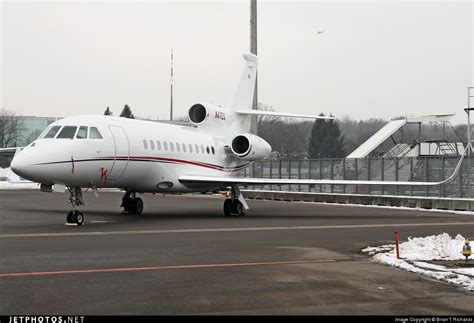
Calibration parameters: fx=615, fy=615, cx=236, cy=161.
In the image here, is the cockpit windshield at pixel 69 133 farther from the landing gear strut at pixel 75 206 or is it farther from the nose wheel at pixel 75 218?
the nose wheel at pixel 75 218

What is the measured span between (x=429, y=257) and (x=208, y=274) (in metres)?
4.18

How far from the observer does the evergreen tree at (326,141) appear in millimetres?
95250

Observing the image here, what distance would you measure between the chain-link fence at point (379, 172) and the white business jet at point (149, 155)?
6.44 metres

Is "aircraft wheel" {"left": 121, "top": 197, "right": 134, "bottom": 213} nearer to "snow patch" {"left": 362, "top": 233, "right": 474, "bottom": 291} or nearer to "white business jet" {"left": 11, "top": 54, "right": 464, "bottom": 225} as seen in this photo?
"white business jet" {"left": 11, "top": 54, "right": 464, "bottom": 225}

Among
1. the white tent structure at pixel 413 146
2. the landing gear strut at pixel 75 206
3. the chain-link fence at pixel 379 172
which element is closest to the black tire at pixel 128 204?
the landing gear strut at pixel 75 206

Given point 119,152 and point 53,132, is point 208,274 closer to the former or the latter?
point 53,132

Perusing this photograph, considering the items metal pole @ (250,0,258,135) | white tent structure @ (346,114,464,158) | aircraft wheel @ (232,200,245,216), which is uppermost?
metal pole @ (250,0,258,135)

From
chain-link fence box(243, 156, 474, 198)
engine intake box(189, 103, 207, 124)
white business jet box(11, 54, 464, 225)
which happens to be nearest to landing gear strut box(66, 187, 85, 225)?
white business jet box(11, 54, 464, 225)

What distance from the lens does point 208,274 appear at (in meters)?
9.21

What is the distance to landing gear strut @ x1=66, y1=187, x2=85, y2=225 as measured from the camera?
17.4 meters

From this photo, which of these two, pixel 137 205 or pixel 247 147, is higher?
pixel 247 147

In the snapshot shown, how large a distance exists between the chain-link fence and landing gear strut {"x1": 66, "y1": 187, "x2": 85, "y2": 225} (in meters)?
17.0

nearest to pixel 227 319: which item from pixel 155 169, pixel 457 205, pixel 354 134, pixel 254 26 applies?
pixel 155 169

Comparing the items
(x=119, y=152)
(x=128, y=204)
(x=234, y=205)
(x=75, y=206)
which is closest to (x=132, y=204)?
(x=128, y=204)
